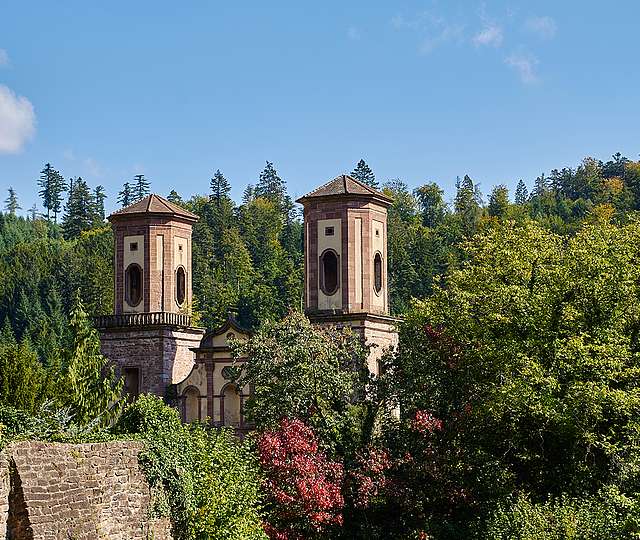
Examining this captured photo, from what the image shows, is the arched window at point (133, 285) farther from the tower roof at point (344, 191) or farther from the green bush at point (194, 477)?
the green bush at point (194, 477)

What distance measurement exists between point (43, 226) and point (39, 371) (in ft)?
409

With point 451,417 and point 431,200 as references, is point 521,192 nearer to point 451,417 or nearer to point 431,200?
point 431,200

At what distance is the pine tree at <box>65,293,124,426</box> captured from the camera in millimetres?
36344

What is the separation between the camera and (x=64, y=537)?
16.4 metres

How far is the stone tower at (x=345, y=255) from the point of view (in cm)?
3616

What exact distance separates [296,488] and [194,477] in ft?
16.3

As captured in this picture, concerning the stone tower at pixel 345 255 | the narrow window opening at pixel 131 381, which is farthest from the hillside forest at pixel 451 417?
the narrow window opening at pixel 131 381

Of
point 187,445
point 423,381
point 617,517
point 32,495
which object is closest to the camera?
point 32,495

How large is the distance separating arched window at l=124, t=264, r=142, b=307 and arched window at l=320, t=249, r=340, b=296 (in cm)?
773

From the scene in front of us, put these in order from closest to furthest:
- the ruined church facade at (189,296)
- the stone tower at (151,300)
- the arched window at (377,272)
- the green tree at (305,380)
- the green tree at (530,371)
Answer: the green tree at (530,371) → the green tree at (305,380) → the ruined church facade at (189,296) → the arched window at (377,272) → the stone tower at (151,300)

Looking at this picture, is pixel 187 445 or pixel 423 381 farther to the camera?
pixel 423 381

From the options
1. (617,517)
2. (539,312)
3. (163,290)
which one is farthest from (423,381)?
(163,290)

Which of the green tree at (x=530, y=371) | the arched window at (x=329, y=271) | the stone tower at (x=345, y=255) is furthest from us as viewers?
the arched window at (x=329, y=271)

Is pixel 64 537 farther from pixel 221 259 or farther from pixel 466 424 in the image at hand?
pixel 221 259
